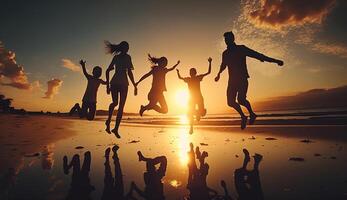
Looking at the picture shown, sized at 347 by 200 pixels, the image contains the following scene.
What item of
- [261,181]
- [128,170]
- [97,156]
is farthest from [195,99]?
[261,181]

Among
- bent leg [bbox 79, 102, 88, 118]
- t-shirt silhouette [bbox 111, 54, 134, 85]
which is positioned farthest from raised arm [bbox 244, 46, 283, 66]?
bent leg [bbox 79, 102, 88, 118]

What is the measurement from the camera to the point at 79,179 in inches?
157

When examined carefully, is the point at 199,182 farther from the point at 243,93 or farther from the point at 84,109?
the point at 84,109

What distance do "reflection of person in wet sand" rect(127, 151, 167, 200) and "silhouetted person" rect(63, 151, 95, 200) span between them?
597 millimetres

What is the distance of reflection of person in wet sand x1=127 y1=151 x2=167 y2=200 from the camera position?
3.19 meters

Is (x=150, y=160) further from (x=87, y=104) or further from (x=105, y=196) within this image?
(x=87, y=104)

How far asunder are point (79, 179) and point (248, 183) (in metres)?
2.62

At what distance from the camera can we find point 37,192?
10.7ft

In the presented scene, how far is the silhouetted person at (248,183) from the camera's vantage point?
301 cm

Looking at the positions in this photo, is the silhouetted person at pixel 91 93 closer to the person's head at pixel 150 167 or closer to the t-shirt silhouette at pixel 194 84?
the t-shirt silhouette at pixel 194 84

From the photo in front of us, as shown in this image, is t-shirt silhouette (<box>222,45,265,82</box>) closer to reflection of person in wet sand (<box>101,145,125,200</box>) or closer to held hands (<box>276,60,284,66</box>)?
held hands (<box>276,60,284,66</box>)

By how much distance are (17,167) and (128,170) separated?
2130 millimetres

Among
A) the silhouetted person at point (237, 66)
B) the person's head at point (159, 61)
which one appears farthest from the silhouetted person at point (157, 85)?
the silhouetted person at point (237, 66)

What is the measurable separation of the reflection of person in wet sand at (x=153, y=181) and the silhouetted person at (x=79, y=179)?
1.96ft
